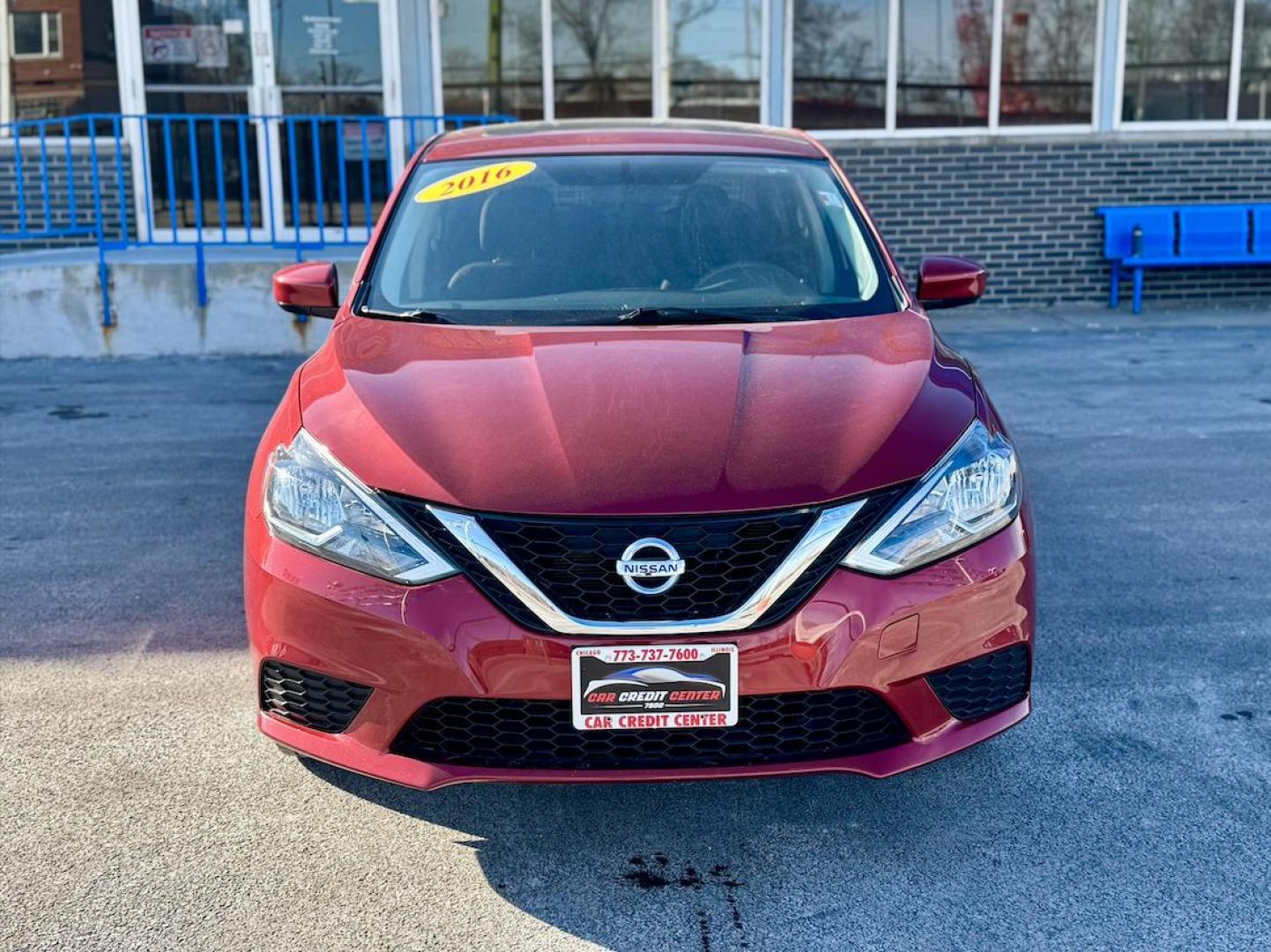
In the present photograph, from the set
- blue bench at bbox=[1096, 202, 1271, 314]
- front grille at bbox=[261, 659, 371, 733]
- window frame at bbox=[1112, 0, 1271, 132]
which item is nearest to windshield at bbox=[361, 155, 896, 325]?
front grille at bbox=[261, 659, 371, 733]

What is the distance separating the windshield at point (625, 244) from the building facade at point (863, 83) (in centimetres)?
744

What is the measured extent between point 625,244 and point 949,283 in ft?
3.38

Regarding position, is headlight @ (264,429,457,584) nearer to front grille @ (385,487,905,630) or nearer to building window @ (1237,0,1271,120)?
front grille @ (385,487,905,630)

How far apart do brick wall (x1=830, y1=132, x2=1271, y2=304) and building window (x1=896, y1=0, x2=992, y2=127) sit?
0.87 feet

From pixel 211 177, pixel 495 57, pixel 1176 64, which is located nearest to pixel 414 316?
pixel 211 177

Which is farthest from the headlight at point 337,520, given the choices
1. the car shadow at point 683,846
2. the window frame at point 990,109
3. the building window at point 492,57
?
the window frame at point 990,109

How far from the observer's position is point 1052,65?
38.1 feet

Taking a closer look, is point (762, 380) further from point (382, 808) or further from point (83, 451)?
point (83, 451)

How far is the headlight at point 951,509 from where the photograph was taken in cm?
280

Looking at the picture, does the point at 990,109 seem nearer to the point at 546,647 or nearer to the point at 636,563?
the point at 636,563

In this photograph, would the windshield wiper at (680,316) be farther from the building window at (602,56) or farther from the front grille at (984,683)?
the building window at (602,56)

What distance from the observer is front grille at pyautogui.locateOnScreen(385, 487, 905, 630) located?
2699mm

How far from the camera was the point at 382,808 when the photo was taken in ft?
10.5

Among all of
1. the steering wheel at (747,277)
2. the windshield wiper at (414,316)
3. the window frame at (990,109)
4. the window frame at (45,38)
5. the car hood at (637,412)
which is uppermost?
the window frame at (45,38)
